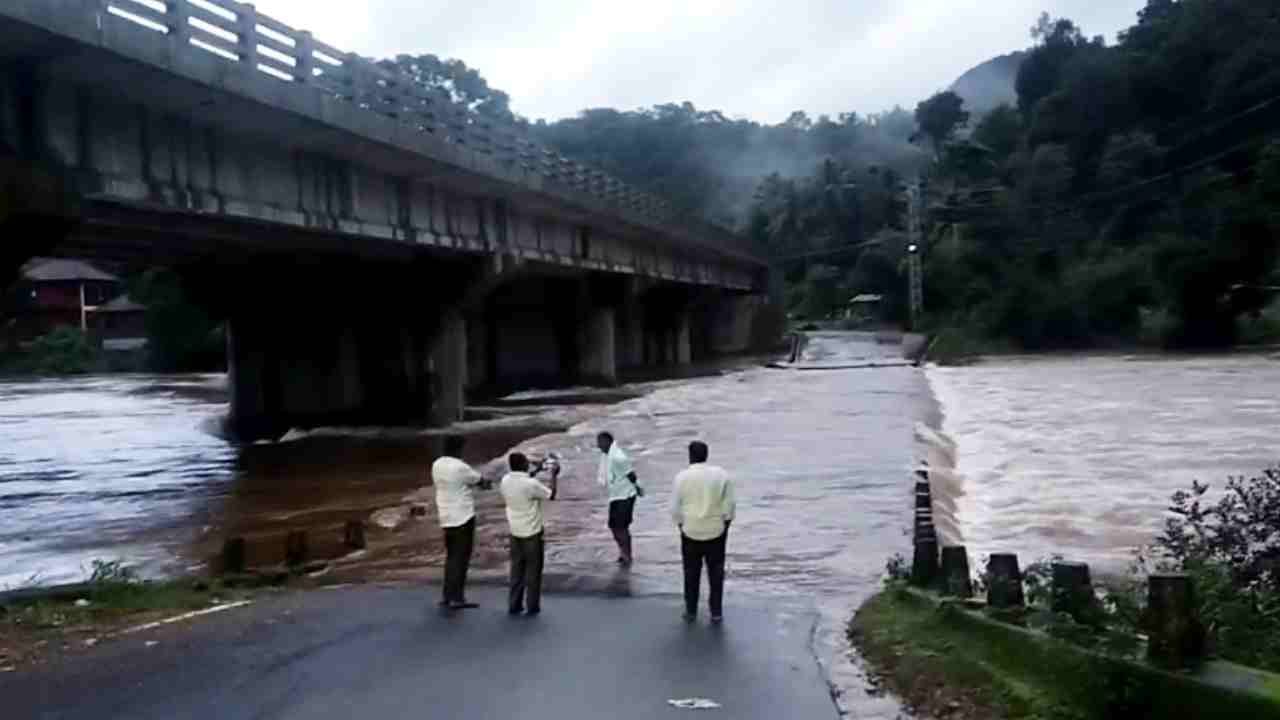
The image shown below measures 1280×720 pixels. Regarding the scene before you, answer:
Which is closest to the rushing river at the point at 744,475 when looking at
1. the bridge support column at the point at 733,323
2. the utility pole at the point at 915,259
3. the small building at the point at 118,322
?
the utility pole at the point at 915,259

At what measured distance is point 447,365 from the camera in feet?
145

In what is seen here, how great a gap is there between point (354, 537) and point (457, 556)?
21.3 feet

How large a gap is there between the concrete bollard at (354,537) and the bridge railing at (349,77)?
692 cm

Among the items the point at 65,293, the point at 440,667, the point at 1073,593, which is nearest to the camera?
Answer: the point at 1073,593

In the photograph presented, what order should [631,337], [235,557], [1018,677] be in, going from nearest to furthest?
[1018,677] < [235,557] < [631,337]

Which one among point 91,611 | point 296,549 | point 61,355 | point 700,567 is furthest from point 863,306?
point 700,567

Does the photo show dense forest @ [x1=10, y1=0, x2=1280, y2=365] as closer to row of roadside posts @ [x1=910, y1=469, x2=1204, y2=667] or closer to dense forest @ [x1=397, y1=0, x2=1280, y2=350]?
dense forest @ [x1=397, y1=0, x2=1280, y2=350]

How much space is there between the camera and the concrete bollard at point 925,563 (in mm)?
12891

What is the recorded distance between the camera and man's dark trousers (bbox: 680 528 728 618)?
12742 millimetres

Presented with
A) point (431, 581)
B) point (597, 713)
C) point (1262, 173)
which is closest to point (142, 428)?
point (431, 581)

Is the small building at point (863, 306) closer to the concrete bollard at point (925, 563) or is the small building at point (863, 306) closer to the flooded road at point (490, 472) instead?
the flooded road at point (490, 472)

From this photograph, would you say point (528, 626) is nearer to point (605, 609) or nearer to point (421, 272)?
point (605, 609)

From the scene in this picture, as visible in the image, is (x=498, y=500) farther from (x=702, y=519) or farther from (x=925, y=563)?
(x=925, y=563)

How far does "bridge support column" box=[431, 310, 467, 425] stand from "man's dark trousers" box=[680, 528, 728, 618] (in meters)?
31.5
